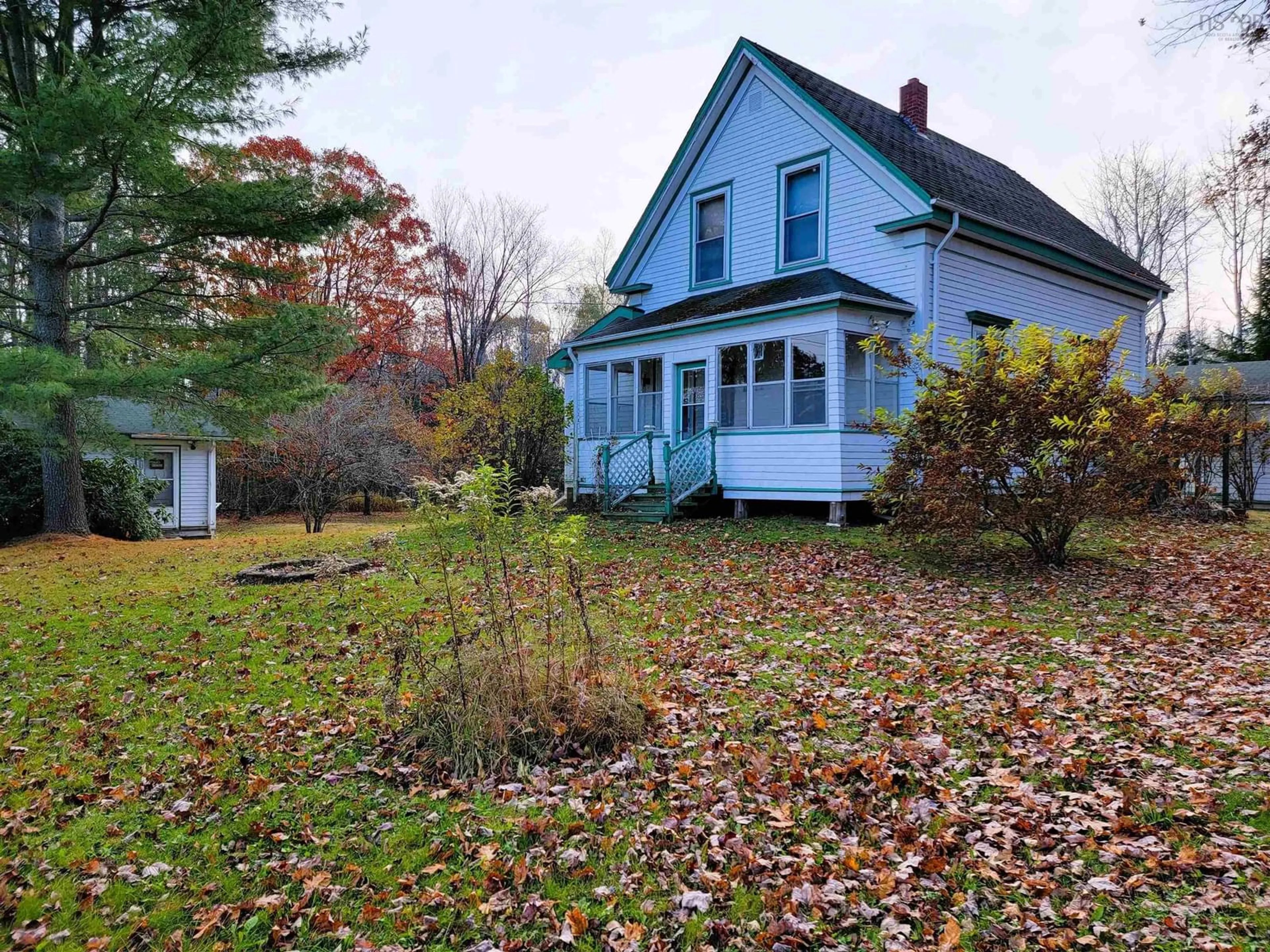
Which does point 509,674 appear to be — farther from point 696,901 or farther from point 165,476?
point 165,476

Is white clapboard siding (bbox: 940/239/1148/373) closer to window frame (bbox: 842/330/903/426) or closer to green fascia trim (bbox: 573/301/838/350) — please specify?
window frame (bbox: 842/330/903/426)

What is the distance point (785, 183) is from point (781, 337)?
165 inches

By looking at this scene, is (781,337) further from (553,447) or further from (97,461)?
(97,461)

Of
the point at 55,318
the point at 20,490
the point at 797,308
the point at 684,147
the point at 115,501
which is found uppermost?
the point at 684,147

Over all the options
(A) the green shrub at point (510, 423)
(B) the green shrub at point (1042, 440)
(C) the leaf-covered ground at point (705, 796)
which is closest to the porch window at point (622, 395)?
(A) the green shrub at point (510, 423)

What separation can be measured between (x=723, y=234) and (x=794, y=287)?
11.5ft

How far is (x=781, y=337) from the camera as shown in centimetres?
1334

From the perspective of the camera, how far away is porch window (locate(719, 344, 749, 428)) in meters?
14.4

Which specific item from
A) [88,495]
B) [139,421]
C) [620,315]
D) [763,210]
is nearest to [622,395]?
[620,315]

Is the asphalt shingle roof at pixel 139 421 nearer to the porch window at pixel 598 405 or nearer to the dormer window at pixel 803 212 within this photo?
the porch window at pixel 598 405

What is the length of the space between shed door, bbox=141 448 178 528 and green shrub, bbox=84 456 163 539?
4.31m

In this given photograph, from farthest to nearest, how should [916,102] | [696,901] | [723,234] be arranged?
[916,102] → [723,234] → [696,901]

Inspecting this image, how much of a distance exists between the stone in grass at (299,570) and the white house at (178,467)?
11857 millimetres

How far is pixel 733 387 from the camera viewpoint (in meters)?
14.5
